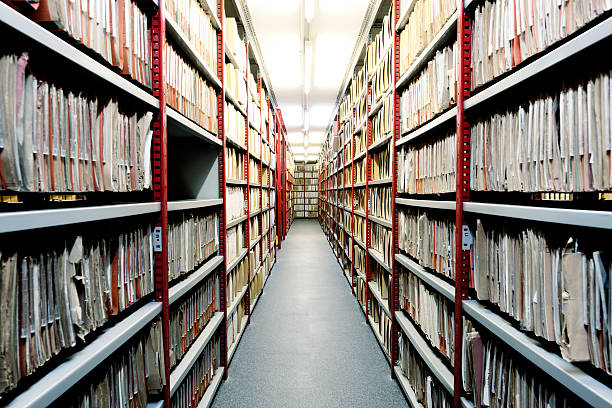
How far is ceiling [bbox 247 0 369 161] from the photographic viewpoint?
11.6 feet

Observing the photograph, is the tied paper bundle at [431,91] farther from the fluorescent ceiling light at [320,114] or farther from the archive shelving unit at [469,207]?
the fluorescent ceiling light at [320,114]

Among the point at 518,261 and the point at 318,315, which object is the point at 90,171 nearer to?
the point at 518,261

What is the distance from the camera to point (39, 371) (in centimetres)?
80

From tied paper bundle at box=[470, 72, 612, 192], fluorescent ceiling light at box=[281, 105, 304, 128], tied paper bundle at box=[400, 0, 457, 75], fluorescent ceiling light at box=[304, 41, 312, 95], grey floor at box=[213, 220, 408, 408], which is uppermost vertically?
fluorescent ceiling light at box=[281, 105, 304, 128]

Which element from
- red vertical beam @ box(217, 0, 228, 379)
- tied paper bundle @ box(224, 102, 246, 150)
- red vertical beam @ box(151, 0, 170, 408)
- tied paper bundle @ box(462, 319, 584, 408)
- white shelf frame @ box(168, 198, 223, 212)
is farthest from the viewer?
tied paper bundle @ box(224, 102, 246, 150)

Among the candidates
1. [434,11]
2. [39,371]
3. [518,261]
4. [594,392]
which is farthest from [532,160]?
[39,371]

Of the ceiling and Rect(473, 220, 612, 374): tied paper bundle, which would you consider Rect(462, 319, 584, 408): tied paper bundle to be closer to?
Rect(473, 220, 612, 374): tied paper bundle

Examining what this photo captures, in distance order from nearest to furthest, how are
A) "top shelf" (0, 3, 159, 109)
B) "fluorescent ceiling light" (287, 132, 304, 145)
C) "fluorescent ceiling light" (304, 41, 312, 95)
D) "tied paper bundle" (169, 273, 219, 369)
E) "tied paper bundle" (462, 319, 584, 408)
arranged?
"top shelf" (0, 3, 159, 109) < "tied paper bundle" (462, 319, 584, 408) < "tied paper bundle" (169, 273, 219, 369) < "fluorescent ceiling light" (304, 41, 312, 95) < "fluorescent ceiling light" (287, 132, 304, 145)

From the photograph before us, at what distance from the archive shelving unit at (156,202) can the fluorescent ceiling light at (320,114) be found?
5.02 metres

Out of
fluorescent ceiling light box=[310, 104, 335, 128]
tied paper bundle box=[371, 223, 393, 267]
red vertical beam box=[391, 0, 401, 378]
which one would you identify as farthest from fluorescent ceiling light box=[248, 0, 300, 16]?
fluorescent ceiling light box=[310, 104, 335, 128]

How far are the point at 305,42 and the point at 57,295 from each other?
13.2 feet

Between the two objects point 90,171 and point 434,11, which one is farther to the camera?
point 434,11

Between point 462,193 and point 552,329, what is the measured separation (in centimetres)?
57

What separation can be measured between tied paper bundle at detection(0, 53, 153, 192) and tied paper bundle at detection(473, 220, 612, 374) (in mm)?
1184
